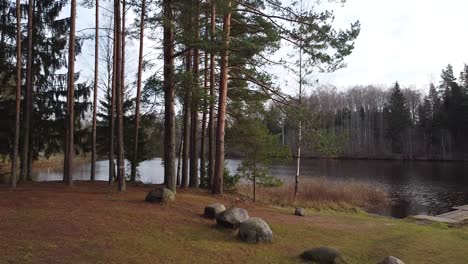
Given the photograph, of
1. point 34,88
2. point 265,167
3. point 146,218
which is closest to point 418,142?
point 265,167

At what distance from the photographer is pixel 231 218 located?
8.23 meters

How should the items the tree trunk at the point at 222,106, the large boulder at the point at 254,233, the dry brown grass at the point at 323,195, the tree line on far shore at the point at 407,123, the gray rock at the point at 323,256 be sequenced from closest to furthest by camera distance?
1. the gray rock at the point at 323,256
2. the large boulder at the point at 254,233
3. the tree trunk at the point at 222,106
4. the dry brown grass at the point at 323,195
5. the tree line on far shore at the point at 407,123

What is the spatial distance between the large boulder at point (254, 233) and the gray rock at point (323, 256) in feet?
3.12

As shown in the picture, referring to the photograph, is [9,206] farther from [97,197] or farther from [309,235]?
[309,235]

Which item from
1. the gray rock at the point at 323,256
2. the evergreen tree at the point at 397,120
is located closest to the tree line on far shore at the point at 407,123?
the evergreen tree at the point at 397,120

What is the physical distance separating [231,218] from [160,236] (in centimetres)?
159

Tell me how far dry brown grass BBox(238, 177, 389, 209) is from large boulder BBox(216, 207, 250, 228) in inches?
336

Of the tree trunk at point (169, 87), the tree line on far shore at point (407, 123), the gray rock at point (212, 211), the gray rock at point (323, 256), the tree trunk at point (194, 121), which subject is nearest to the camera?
the gray rock at point (323, 256)

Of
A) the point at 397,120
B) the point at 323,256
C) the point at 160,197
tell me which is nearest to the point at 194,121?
the point at 160,197

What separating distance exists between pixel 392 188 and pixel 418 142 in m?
39.4

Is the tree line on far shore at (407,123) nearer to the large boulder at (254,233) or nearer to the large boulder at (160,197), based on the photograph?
the large boulder at (160,197)

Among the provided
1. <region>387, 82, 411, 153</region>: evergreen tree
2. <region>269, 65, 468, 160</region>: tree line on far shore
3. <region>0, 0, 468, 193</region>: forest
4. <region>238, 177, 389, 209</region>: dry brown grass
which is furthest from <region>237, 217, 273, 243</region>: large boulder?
<region>387, 82, 411, 153</region>: evergreen tree

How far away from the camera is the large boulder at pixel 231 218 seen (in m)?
8.21

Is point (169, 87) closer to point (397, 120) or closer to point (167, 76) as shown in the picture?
point (167, 76)
